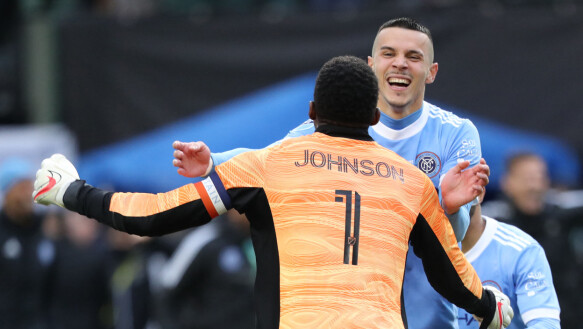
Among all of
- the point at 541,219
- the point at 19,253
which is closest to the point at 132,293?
the point at 19,253

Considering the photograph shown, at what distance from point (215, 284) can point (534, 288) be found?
431 cm

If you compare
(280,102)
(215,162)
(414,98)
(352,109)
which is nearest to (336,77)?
(352,109)

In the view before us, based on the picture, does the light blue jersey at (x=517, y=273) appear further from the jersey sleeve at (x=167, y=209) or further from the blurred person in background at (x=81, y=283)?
the blurred person in background at (x=81, y=283)

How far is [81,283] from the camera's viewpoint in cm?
1092

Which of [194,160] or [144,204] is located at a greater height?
[194,160]

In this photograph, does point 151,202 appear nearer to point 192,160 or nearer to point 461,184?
point 192,160

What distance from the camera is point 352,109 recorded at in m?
4.52

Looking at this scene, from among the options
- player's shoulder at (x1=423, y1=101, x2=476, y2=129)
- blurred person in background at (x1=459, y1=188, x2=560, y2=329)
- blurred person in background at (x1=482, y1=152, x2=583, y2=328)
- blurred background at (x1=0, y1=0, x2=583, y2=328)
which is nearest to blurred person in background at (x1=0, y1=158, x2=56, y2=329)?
blurred background at (x1=0, y1=0, x2=583, y2=328)

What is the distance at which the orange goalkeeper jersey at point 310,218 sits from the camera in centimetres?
429

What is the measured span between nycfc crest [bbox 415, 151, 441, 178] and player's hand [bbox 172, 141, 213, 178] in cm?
146

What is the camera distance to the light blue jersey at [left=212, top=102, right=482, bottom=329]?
564 centimetres

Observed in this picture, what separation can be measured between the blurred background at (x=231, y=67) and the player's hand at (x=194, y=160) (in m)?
7.33

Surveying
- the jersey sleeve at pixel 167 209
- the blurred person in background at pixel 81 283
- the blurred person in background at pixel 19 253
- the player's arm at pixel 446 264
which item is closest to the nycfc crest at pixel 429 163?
the player's arm at pixel 446 264

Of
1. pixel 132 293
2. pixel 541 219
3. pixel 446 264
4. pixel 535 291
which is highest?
pixel 446 264
